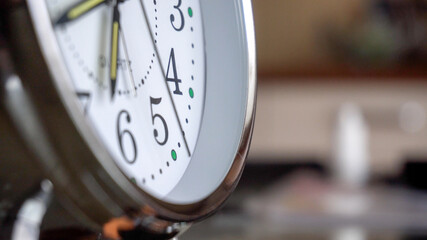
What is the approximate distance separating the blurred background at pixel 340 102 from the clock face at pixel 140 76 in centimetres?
96

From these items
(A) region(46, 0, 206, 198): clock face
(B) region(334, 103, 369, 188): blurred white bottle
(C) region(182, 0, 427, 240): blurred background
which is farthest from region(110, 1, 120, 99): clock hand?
(B) region(334, 103, 369, 188): blurred white bottle

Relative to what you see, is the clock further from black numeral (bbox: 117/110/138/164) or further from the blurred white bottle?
the blurred white bottle

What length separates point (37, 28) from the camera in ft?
0.70

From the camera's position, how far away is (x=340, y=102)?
2.75 m

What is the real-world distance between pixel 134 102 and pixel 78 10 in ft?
0.18

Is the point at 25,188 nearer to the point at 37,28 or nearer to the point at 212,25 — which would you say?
the point at 37,28

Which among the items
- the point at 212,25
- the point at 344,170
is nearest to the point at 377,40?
the point at 344,170

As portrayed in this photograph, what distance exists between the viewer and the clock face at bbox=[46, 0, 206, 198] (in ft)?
0.83

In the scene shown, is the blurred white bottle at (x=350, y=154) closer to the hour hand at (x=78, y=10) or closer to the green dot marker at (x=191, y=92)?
the green dot marker at (x=191, y=92)

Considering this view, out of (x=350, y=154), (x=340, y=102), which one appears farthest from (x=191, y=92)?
(x=340, y=102)

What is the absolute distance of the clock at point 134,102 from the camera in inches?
8.5

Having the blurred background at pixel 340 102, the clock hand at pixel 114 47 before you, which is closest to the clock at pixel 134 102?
the clock hand at pixel 114 47

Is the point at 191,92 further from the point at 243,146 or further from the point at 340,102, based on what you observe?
the point at 340,102

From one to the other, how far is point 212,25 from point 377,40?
8.32 feet
